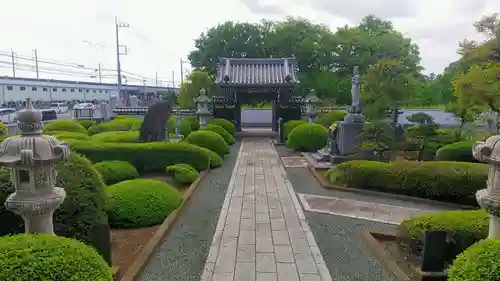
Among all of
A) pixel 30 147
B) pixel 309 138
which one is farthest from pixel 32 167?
pixel 309 138

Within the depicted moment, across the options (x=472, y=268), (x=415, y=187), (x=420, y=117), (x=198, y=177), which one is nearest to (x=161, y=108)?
(x=198, y=177)

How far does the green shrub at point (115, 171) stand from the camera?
1038 centimetres

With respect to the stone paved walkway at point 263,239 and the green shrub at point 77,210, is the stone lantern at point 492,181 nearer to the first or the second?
the stone paved walkway at point 263,239

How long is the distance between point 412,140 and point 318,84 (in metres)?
18.4

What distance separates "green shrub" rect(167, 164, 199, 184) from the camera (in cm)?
1106

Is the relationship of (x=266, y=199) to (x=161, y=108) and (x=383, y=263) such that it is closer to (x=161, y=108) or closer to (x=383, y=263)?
(x=383, y=263)

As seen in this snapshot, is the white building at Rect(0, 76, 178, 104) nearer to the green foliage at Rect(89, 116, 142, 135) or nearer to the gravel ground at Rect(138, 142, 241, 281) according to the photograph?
the green foliage at Rect(89, 116, 142, 135)

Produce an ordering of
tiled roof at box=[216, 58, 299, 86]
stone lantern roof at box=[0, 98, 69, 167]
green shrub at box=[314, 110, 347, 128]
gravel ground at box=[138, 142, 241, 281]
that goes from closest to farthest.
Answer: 1. stone lantern roof at box=[0, 98, 69, 167]
2. gravel ground at box=[138, 142, 241, 281]
3. green shrub at box=[314, 110, 347, 128]
4. tiled roof at box=[216, 58, 299, 86]

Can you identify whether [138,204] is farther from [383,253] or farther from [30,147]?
[383,253]

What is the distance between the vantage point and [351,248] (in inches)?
256

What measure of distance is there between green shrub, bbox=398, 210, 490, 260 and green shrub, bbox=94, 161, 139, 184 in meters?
7.83

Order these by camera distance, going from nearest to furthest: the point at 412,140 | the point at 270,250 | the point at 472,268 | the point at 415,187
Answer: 1. the point at 472,268
2. the point at 270,250
3. the point at 415,187
4. the point at 412,140

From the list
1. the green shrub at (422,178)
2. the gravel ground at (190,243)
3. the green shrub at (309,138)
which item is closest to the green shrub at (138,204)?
the gravel ground at (190,243)

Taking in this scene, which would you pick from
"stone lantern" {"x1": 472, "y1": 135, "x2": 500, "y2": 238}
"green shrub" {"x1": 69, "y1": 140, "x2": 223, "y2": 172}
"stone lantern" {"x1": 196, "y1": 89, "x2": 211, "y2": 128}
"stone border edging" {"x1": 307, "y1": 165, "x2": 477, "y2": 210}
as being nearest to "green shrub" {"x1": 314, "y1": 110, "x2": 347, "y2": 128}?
"stone lantern" {"x1": 196, "y1": 89, "x2": 211, "y2": 128}
